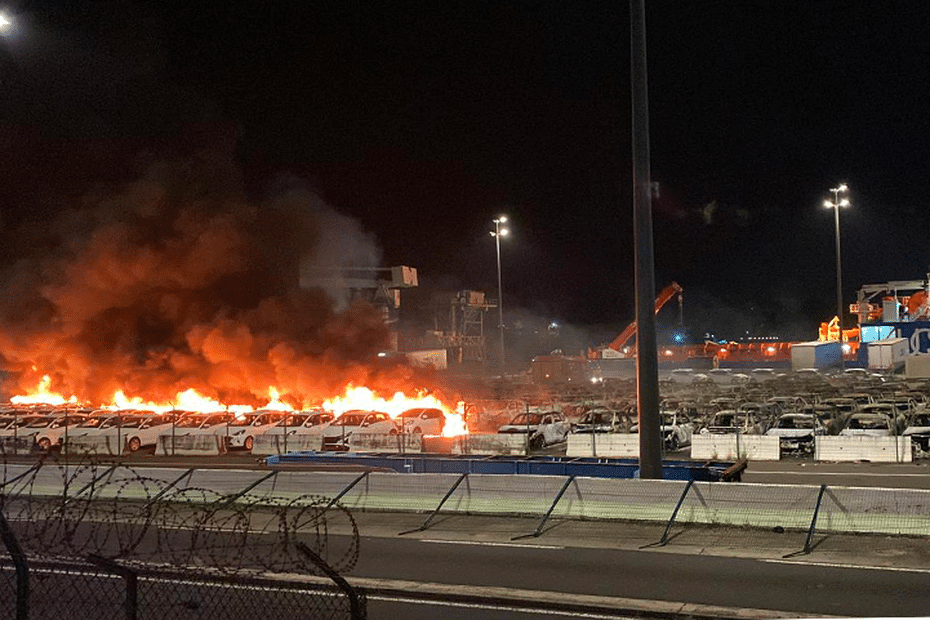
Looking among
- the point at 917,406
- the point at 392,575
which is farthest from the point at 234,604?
the point at 917,406

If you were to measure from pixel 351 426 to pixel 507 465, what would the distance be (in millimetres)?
11852

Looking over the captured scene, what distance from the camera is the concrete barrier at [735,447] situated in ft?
78.2

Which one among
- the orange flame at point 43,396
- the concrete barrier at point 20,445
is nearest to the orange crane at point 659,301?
the orange flame at point 43,396

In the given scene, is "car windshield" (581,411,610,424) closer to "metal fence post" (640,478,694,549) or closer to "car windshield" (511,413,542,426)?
"car windshield" (511,413,542,426)

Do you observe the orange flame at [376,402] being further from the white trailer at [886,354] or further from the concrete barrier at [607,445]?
the white trailer at [886,354]

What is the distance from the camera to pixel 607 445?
82.0 ft

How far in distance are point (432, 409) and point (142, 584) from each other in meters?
21.1

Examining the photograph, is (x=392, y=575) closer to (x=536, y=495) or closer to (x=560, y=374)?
(x=536, y=495)

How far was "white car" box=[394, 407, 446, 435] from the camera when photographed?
28.8 metres

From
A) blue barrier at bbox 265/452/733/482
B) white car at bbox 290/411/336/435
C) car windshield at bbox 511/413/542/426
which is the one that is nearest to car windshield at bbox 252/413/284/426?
white car at bbox 290/411/336/435

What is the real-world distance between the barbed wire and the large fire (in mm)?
14107

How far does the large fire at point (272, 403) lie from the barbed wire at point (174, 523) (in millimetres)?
14107

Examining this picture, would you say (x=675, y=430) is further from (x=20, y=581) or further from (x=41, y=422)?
(x=20, y=581)

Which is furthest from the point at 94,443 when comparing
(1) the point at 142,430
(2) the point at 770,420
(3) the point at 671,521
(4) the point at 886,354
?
(4) the point at 886,354
